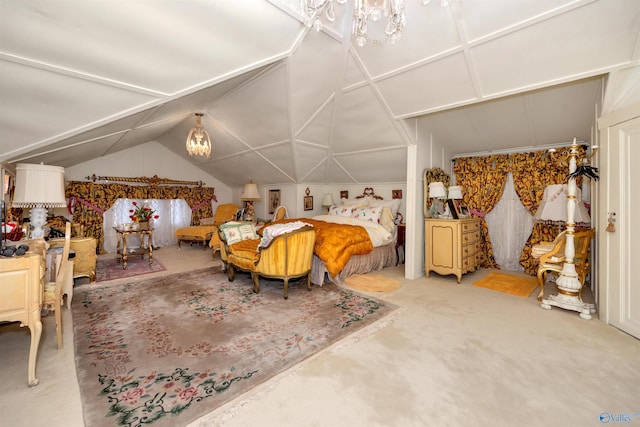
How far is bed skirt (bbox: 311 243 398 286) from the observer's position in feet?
13.7

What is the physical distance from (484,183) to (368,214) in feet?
7.30

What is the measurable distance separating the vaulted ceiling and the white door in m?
0.47

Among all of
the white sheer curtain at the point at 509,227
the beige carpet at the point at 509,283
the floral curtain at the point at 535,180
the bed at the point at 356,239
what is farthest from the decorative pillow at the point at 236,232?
the floral curtain at the point at 535,180

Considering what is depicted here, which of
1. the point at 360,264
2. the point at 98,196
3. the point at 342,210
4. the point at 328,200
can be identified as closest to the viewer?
the point at 360,264

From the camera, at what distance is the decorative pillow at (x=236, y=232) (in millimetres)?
4410

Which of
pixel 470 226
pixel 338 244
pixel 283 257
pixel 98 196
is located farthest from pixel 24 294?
pixel 98 196

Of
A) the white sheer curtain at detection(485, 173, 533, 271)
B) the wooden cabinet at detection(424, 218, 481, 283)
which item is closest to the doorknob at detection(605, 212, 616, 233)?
the wooden cabinet at detection(424, 218, 481, 283)

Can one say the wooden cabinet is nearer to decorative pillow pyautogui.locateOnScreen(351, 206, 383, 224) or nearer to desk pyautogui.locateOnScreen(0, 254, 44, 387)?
decorative pillow pyautogui.locateOnScreen(351, 206, 383, 224)

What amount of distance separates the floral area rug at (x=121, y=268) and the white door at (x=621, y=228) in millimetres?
6282

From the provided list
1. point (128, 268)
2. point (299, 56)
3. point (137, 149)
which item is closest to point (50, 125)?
point (299, 56)

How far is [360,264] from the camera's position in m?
4.68

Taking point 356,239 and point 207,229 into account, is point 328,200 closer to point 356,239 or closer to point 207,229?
point 356,239
